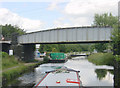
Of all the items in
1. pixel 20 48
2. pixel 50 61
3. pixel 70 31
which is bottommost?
pixel 50 61

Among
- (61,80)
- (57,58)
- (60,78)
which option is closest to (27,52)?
(57,58)

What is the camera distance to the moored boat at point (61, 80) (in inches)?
311

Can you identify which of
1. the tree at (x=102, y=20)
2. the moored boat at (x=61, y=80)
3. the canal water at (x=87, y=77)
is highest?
the tree at (x=102, y=20)

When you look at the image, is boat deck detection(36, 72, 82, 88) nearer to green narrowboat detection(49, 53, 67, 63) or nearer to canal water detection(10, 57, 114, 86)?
canal water detection(10, 57, 114, 86)

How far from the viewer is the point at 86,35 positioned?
27688mm

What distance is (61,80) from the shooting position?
8.70 meters

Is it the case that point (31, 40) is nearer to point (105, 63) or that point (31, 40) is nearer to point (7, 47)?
point (7, 47)

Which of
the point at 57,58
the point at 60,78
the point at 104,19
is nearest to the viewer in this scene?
the point at 60,78

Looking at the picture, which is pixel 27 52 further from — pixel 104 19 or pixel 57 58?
pixel 104 19

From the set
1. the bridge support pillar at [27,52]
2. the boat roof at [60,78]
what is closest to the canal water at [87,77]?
the boat roof at [60,78]

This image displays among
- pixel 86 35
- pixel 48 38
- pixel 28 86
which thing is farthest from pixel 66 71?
pixel 48 38

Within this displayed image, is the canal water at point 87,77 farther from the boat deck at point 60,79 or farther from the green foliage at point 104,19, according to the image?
the green foliage at point 104,19

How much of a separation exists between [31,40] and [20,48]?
3039 mm

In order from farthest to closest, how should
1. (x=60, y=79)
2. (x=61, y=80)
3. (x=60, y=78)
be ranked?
(x=60, y=78)
(x=60, y=79)
(x=61, y=80)
